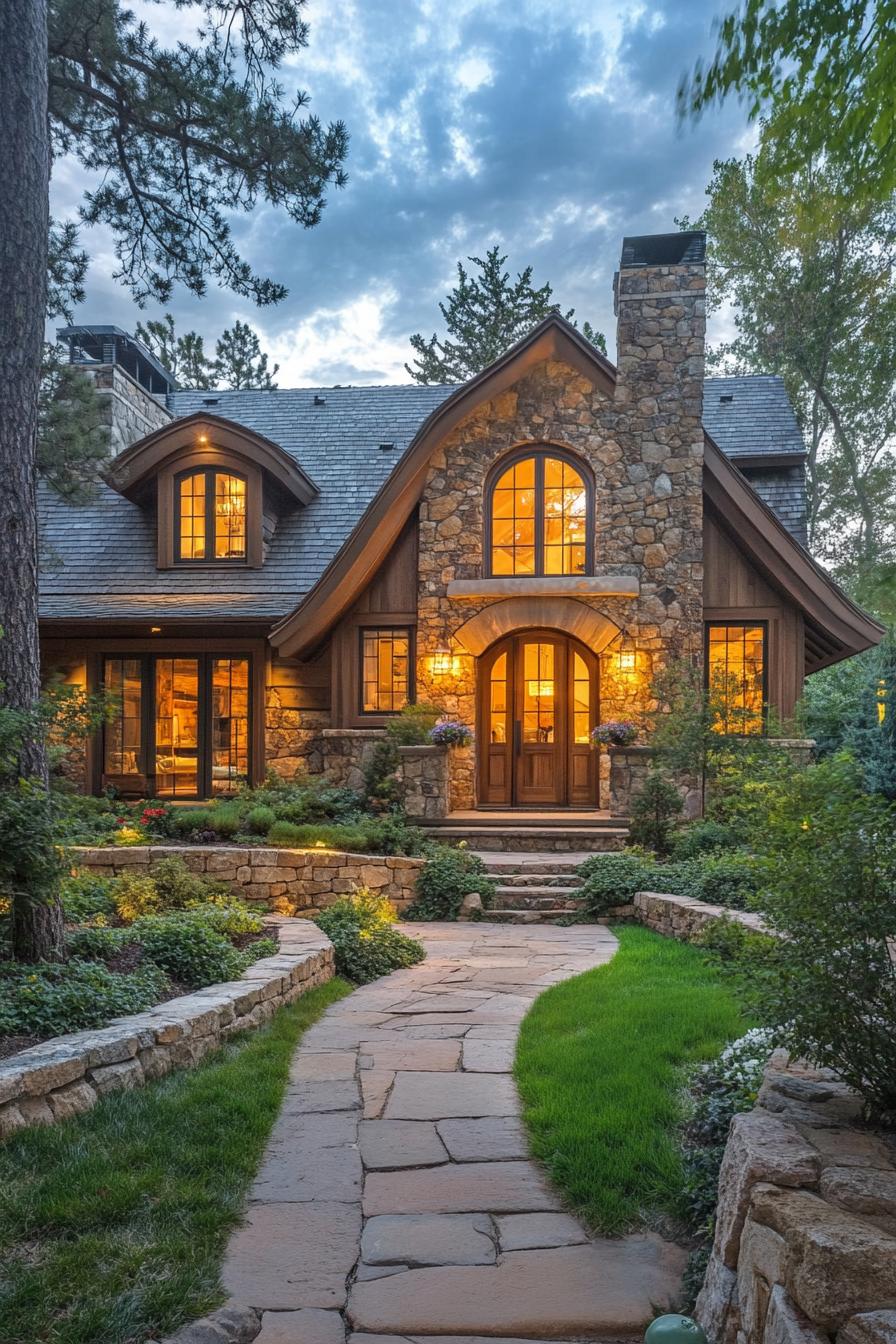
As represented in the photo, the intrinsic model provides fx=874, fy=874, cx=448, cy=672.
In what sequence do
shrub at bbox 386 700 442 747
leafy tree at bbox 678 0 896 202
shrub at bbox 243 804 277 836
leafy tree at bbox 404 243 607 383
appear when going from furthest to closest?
leafy tree at bbox 404 243 607 383, shrub at bbox 386 700 442 747, shrub at bbox 243 804 277 836, leafy tree at bbox 678 0 896 202

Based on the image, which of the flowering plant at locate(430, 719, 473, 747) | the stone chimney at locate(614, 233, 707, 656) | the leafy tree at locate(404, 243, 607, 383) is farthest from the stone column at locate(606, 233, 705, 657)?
the leafy tree at locate(404, 243, 607, 383)

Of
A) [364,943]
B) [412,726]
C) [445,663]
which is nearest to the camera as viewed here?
[364,943]

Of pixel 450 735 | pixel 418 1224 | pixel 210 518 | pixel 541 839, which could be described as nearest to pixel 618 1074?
pixel 418 1224

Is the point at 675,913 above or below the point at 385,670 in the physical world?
below

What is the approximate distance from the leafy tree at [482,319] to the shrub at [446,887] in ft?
70.9

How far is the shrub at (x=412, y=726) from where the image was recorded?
36.6ft

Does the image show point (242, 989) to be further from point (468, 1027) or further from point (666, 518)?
point (666, 518)

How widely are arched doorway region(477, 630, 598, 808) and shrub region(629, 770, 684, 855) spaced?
134 centimetres

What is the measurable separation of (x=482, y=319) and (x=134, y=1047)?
90.3 ft

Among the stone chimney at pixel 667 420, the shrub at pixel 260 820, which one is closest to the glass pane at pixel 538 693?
the stone chimney at pixel 667 420

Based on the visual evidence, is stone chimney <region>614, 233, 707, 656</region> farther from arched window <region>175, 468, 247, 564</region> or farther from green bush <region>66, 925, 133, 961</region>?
green bush <region>66, 925, 133, 961</region>

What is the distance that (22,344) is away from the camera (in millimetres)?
5336

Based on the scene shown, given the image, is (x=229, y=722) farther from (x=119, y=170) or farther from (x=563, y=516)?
(x=119, y=170)

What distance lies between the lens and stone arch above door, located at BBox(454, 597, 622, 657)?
442 inches
